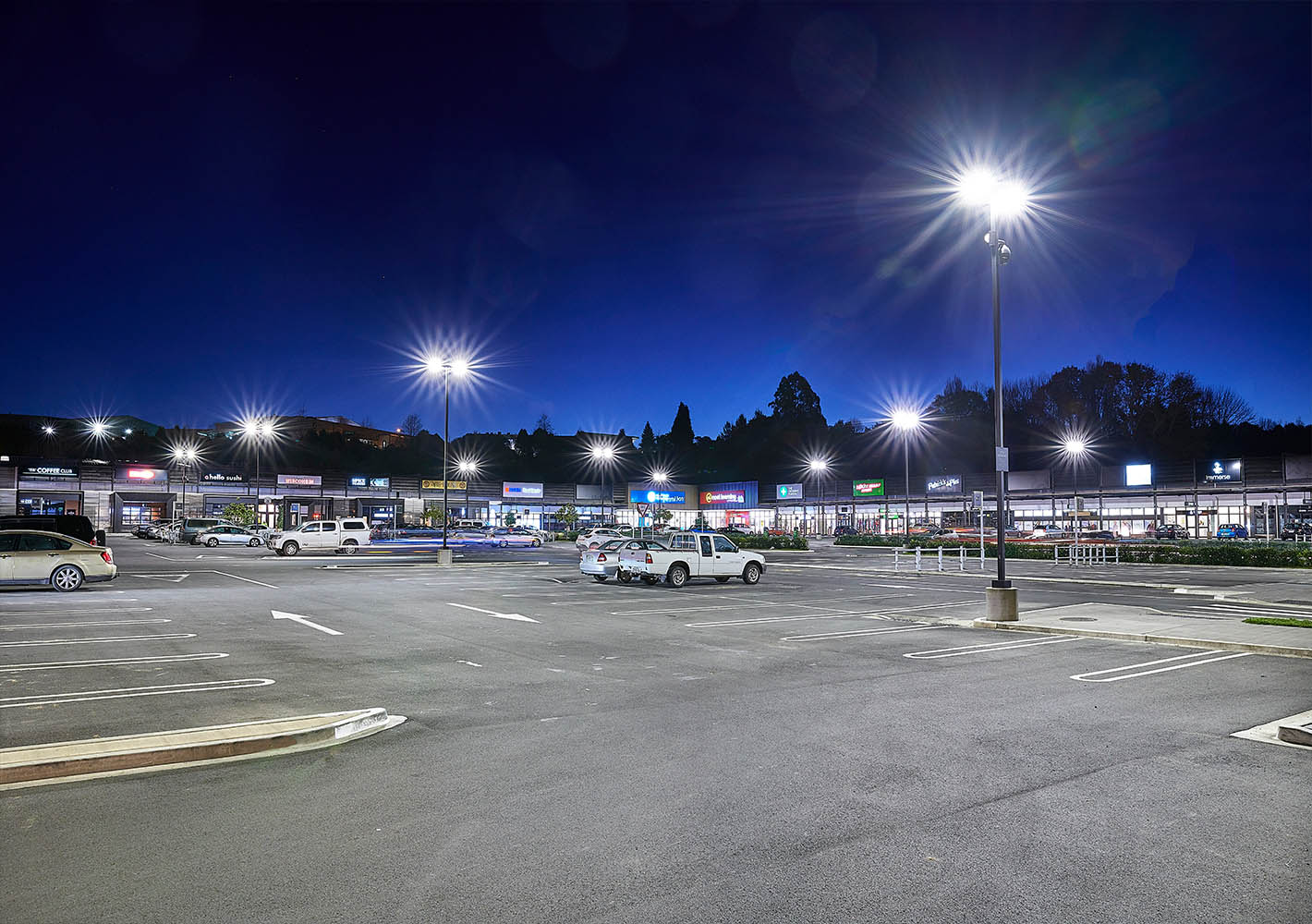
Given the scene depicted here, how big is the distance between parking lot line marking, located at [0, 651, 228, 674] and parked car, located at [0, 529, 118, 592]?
12.0 meters

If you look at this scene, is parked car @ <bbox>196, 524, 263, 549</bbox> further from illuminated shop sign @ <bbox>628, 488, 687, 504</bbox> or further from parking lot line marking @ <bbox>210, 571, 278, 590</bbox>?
illuminated shop sign @ <bbox>628, 488, 687, 504</bbox>

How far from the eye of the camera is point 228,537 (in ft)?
178

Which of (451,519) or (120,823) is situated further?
(451,519)

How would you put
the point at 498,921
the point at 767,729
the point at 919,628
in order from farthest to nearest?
the point at 919,628 → the point at 767,729 → the point at 498,921

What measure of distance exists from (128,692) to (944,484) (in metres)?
71.6

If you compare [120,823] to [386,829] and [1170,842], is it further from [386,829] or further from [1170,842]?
[1170,842]

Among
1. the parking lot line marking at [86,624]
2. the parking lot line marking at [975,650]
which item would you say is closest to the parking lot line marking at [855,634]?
the parking lot line marking at [975,650]

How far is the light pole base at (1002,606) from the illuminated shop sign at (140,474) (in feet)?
258

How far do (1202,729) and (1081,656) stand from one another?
15.9ft

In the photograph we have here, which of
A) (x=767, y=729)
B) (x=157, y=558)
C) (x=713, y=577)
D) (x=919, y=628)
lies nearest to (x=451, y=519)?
(x=157, y=558)

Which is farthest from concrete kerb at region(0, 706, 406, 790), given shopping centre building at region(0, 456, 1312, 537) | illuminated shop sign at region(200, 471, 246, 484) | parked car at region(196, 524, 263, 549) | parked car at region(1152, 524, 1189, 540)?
illuminated shop sign at region(200, 471, 246, 484)

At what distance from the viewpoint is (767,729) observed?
311 inches

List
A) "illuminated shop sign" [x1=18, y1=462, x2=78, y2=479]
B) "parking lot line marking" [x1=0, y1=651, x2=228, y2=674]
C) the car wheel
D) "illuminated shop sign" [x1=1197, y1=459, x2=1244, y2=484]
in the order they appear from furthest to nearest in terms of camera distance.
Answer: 1. "illuminated shop sign" [x1=18, y1=462, x2=78, y2=479]
2. "illuminated shop sign" [x1=1197, y1=459, x2=1244, y2=484]
3. the car wheel
4. "parking lot line marking" [x1=0, y1=651, x2=228, y2=674]

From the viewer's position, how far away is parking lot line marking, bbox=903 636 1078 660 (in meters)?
12.7
